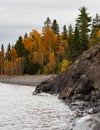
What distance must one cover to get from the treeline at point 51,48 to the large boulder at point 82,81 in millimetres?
22801

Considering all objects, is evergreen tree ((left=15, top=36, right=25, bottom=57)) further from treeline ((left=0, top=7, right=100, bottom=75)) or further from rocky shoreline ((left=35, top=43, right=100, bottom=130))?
rocky shoreline ((left=35, top=43, right=100, bottom=130))

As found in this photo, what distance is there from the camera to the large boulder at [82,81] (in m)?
43.1

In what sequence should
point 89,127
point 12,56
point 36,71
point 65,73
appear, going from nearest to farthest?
point 89,127 < point 65,73 < point 36,71 < point 12,56

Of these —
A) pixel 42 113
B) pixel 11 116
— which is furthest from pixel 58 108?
pixel 11 116

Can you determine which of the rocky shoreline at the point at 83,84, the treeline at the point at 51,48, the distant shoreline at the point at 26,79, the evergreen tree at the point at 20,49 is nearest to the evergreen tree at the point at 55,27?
the treeline at the point at 51,48

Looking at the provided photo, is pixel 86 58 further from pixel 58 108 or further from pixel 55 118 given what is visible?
pixel 55 118

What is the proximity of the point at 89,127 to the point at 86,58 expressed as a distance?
3321 centimetres

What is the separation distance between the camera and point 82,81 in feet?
148

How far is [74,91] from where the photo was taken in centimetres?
4581

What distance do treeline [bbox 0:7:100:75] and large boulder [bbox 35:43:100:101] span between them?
22.8 metres

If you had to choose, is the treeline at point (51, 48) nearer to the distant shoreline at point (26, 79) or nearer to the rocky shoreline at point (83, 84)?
the distant shoreline at point (26, 79)

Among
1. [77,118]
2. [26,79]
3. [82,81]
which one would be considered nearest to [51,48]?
[26,79]

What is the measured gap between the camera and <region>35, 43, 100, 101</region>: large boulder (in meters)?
43.1

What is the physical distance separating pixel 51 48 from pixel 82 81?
62.8 m
